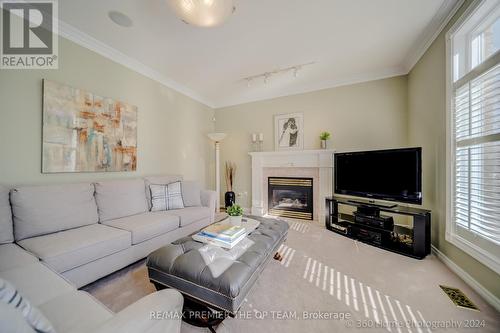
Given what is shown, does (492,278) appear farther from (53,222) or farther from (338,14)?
(53,222)

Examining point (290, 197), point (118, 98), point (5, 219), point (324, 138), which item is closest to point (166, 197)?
point (5, 219)

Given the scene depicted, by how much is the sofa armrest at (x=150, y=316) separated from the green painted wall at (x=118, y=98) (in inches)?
88.6

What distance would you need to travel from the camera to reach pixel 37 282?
3.38 feet

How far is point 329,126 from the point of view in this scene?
355 centimetres

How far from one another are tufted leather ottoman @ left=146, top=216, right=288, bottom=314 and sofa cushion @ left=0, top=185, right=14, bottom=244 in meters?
1.25

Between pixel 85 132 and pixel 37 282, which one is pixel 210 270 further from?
pixel 85 132

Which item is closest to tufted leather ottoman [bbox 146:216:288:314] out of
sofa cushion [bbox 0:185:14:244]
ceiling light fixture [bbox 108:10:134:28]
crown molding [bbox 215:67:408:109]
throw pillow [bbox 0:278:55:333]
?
throw pillow [bbox 0:278:55:333]

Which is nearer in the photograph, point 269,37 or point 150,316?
point 150,316

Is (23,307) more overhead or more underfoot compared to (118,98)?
more underfoot

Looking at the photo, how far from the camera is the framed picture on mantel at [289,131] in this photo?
12.5 feet

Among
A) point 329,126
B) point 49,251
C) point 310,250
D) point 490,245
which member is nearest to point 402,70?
point 329,126

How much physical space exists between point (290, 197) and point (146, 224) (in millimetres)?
2704

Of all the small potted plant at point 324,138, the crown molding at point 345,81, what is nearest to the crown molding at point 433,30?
the crown molding at point 345,81

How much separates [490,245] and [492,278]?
248mm
